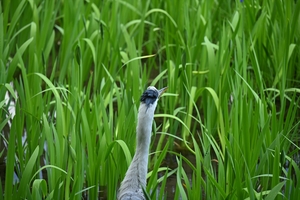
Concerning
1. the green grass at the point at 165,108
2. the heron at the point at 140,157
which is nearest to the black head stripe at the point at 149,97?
the heron at the point at 140,157

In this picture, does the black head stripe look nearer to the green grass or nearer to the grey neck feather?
the grey neck feather

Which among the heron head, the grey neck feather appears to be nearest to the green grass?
the grey neck feather

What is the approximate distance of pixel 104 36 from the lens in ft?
13.3

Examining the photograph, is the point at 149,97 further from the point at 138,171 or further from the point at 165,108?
the point at 165,108

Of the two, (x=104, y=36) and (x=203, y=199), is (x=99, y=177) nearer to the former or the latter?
(x=203, y=199)

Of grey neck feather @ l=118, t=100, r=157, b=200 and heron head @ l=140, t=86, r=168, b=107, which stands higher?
heron head @ l=140, t=86, r=168, b=107

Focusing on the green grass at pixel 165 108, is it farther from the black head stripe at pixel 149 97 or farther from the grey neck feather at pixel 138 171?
the black head stripe at pixel 149 97

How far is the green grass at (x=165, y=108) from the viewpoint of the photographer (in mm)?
2844

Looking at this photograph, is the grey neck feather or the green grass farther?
the green grass

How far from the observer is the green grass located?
112 inches

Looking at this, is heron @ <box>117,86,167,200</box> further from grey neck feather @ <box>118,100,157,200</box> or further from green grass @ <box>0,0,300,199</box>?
green grass @ <box>0,0,300,199</box>

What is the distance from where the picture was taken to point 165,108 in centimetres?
380

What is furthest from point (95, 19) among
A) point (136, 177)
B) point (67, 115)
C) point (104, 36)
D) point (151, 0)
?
point (136, 177)

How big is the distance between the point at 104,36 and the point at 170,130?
2.67 feet
